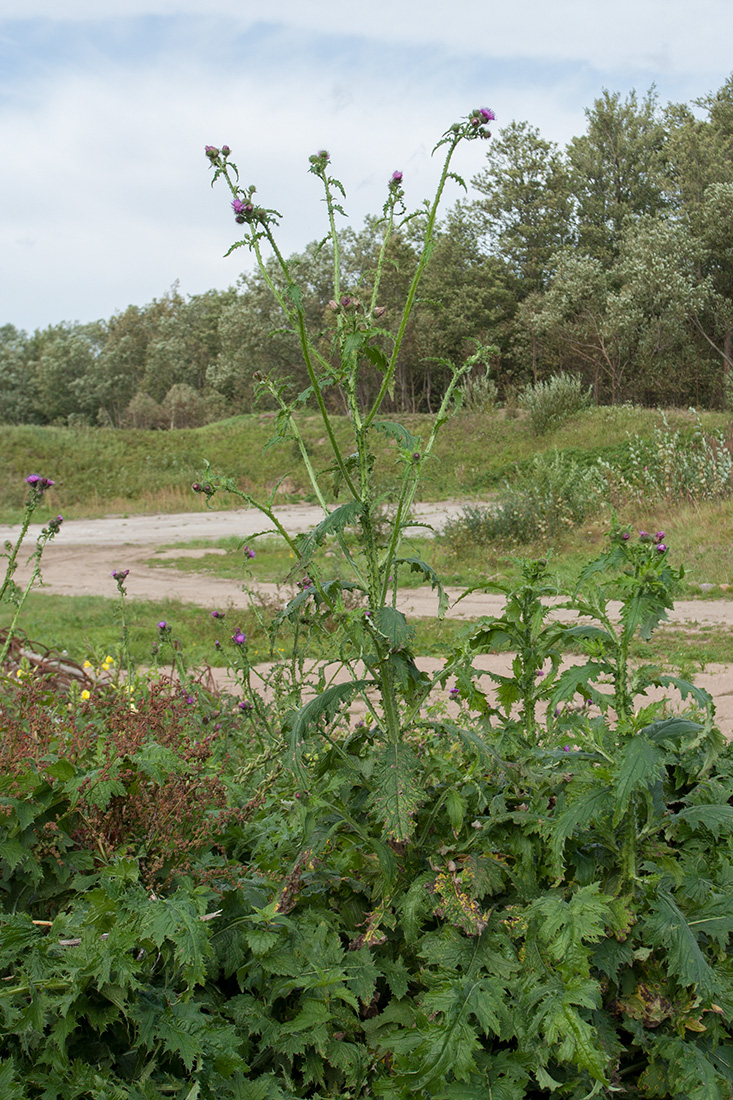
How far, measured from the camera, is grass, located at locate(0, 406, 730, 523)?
18.2 metres

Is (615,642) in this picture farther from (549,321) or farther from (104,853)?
(549,321)

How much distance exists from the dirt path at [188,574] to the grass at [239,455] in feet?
5.09

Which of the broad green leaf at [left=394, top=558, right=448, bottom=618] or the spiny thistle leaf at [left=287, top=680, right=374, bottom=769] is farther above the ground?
the broad green leaf at [left=394, top=558, right=448, bottom=618]

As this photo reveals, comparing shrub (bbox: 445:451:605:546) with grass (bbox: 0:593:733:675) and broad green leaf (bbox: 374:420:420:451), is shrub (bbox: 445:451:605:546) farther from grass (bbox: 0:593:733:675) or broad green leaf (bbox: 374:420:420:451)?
broad green leaf (bbox: 374:420:420:451)

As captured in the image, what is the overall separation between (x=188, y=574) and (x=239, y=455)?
1605 cm

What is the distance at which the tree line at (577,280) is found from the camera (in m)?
27.6

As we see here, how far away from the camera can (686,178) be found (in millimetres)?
31312

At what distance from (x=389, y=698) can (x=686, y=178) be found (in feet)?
114

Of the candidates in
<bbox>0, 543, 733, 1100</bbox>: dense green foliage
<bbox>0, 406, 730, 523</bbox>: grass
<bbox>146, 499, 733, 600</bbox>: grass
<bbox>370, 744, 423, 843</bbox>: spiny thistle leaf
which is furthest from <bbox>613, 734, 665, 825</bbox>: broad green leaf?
<bbox>0, 406, 730, 523</bbox>: grass

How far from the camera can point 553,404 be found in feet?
66.4

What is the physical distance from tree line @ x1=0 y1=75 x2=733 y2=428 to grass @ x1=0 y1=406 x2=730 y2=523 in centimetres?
319

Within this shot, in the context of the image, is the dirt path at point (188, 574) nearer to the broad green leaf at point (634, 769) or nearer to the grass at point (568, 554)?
the grass at point (568, 554)

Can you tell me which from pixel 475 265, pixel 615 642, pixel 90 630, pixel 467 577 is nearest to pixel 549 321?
pixel 475 265

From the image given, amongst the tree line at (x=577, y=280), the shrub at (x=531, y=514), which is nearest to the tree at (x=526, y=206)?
the tree line at (x=577, y=280)
